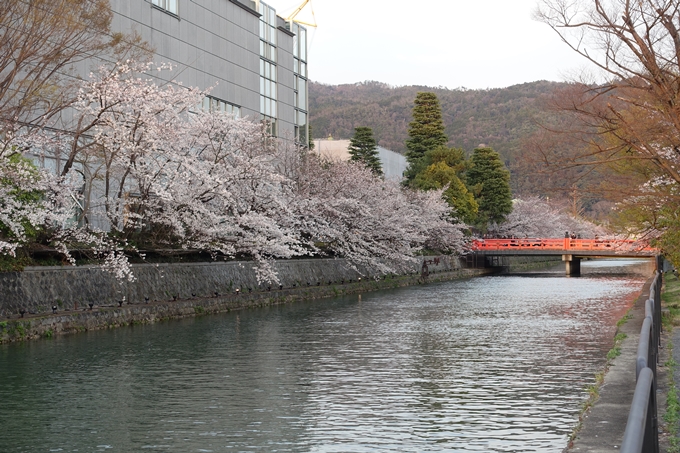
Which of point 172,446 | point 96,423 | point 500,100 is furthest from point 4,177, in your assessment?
point 500,100

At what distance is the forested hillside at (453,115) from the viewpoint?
156750 millimetres

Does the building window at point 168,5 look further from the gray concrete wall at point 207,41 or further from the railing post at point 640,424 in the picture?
the railing post at point 640,424

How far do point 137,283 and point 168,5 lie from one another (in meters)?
25.8

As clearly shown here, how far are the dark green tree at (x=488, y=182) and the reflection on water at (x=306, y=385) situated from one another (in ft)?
201

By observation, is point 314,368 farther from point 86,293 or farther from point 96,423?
point 86,293

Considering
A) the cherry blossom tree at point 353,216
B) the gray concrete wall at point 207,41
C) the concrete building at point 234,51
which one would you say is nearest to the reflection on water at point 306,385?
the cherry blossom tree at point 353,216

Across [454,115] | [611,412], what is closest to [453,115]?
[454,115]

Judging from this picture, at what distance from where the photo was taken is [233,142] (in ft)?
121

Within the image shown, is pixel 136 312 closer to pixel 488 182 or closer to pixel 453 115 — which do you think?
pixel 488 182

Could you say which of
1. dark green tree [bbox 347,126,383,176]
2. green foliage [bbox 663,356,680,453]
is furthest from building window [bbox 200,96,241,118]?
green foliage [bbox 663,356,680,453]

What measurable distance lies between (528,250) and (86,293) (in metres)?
55.3

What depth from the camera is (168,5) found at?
50.9 metres

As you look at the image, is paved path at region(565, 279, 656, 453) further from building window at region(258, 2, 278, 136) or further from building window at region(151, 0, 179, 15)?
building window at region(258, 2, 278, 136)

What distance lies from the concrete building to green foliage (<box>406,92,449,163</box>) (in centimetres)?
2037
